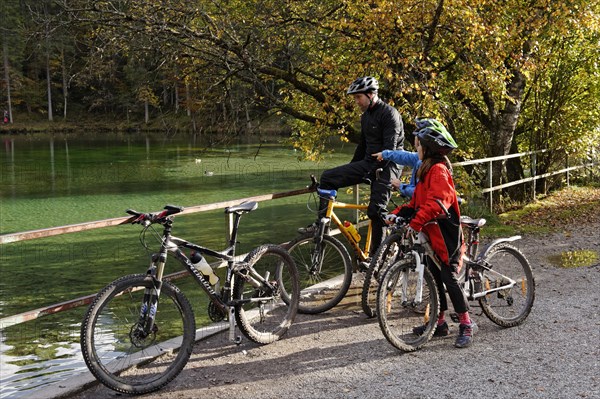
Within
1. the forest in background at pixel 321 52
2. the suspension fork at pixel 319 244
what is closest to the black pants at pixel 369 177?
the suspension fork at pixel 319 244

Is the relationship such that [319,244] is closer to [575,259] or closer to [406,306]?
[406,306]

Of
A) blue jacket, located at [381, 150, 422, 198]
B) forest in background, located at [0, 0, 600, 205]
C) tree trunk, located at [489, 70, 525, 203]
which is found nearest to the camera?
blue jacket, located at [381, 150, 422, 198]

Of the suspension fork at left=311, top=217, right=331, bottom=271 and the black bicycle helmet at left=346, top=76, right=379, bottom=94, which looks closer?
the suspension fork at left=311, top=217, right=331, bottom=271

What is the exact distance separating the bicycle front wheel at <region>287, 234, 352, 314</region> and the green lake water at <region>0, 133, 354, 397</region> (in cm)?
297

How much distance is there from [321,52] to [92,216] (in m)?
11.3

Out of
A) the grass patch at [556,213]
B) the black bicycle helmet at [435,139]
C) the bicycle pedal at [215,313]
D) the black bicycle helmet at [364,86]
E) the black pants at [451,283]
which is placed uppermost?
the black bicycle helmet at [364,86]

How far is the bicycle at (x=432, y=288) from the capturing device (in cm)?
541

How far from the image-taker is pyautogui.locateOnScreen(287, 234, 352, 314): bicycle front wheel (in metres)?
6.49

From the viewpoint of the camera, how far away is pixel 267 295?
581cm

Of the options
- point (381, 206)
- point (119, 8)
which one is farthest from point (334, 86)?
point (381, 206)

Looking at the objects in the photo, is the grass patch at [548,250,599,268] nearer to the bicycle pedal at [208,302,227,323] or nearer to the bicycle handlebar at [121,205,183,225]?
the bicycle pedal at [208,302,227,323]

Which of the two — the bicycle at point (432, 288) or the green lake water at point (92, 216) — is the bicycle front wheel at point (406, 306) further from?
the green lake water at point (92, 216)

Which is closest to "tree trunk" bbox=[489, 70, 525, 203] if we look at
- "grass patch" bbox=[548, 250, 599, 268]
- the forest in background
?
the forest in background

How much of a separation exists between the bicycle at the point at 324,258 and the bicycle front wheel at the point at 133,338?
160 cm
